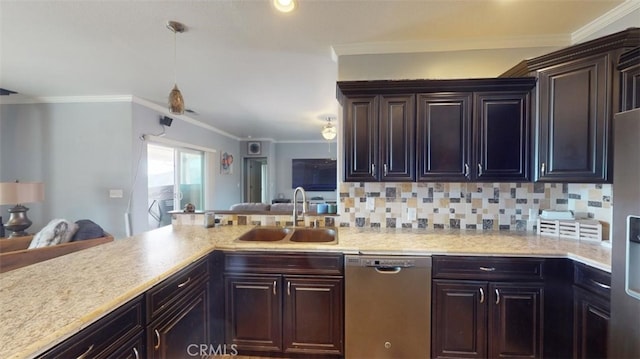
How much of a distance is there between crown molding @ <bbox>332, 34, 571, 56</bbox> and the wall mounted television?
585 cm

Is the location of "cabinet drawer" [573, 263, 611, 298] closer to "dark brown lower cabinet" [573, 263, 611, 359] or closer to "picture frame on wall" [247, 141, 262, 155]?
"dark brown lower cabinet" [573, 263, 611, 359]

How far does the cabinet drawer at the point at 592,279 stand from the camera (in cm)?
156

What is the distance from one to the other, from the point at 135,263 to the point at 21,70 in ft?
10.2

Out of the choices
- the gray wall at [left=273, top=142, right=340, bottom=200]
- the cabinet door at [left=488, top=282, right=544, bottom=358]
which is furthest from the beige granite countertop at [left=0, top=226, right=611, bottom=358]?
the gray wall at [left=273, top=142, right=340, bottom=200]

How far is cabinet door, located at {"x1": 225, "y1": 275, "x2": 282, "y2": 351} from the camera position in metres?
2.04

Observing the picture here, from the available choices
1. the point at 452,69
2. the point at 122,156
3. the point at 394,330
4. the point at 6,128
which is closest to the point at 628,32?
the point at 452,69

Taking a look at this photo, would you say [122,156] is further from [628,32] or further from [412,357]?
[628,32]

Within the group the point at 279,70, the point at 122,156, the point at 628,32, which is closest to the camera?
the point at 628,32

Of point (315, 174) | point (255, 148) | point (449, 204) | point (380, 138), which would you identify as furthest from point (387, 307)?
point (255, 148)

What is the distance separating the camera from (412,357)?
1.90 m

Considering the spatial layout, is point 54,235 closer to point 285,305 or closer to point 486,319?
point 285,305

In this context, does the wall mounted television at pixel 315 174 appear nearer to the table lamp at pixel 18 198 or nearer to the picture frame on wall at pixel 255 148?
the picture frame on wall at pixel 255 148

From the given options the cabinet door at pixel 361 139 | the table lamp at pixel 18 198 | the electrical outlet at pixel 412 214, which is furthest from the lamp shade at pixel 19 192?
the electrical outlet at pixel 412 214

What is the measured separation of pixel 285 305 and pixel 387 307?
739 millimetres
